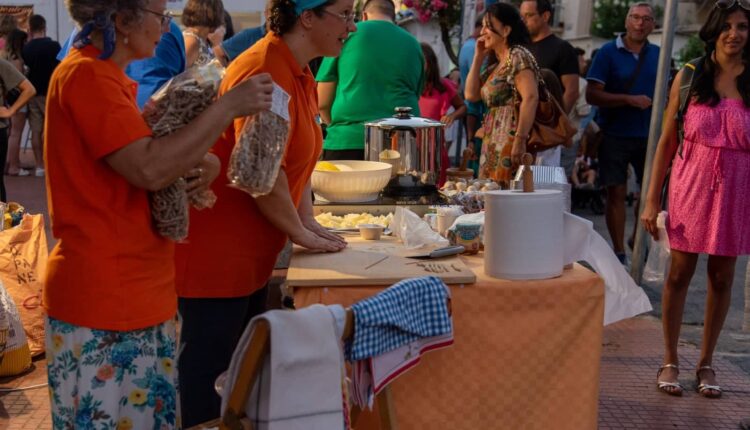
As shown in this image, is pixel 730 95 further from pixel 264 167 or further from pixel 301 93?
pixel 264 167

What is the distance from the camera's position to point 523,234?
2404mm

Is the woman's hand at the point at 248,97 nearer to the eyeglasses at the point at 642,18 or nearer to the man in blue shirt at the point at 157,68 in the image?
the man in blue shirt at the point at 157,68

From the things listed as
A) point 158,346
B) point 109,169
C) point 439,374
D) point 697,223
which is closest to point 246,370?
point 158,346

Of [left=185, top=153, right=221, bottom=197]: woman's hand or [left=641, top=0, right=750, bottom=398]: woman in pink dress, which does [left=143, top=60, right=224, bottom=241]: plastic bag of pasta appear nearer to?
[left=185, top=153, right=221, bottom=197]: woman's hand

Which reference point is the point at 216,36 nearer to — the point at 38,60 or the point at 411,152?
the point at 411,152

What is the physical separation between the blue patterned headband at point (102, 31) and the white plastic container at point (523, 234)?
3.69ft

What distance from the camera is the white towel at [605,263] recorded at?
102 inches

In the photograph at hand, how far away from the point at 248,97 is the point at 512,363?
114 cm

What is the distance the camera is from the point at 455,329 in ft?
8.05

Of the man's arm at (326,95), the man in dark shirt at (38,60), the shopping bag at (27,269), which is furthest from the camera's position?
the man in dark shirt at (38,60)

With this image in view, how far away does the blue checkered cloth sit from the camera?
6.16 ft

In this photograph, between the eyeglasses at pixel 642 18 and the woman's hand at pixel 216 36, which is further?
the eyeglasses at pixel 642 18

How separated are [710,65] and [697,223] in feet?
2.37

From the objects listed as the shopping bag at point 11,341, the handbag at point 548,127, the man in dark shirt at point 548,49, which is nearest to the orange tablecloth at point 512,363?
the shopping bag at point 11,341
